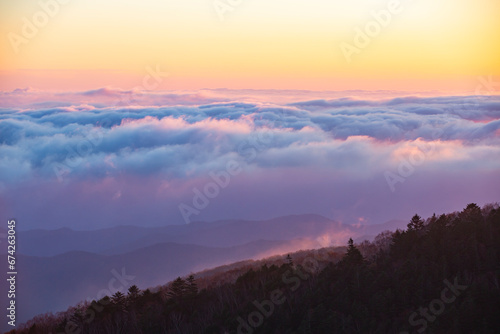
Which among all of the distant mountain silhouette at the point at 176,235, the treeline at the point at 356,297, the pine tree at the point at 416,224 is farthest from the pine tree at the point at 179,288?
the distant mountain silhouette at the point at 176,235

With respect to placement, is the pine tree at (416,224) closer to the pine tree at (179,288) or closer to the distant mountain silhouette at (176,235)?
the pine tree at (179,288)

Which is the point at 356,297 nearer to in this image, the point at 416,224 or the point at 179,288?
the point at 416,224

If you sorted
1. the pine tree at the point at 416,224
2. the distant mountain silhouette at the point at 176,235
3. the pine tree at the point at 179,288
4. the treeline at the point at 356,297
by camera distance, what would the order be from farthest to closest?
the distant mountain silhouette at the point at 176,235, the pine tree at the point at 416,224, the pine tree at the point at 179,288, the treeline at the point at 356,297

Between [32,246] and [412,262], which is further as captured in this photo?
[32,246]

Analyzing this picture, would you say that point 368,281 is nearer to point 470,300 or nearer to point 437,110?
point 470,300

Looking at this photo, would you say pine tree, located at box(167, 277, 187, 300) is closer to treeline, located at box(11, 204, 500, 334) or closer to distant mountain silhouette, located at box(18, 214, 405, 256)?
treeline, located at box(11, 204, 500, 334)

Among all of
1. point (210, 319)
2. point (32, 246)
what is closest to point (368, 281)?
point (210, 319)

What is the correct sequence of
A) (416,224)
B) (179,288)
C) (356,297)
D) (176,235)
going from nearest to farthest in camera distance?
(356,297) → (179,288) → (416,224) → (176,235)

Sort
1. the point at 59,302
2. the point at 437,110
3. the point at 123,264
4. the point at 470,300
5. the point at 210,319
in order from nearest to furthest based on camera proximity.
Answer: the point at 470,300
the point at 210,319
the point at 59,302
the point at 123,264
the point at 437,110

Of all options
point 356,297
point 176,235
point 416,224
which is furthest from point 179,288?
point 176,235
